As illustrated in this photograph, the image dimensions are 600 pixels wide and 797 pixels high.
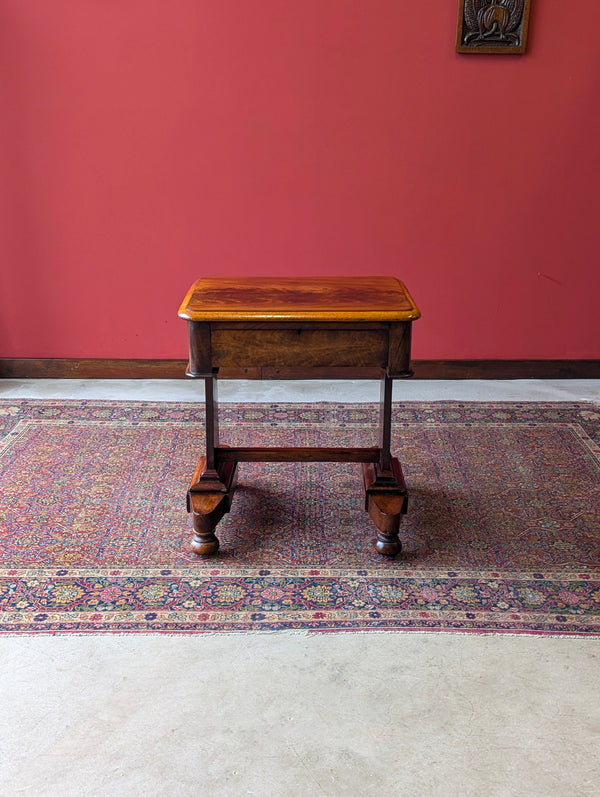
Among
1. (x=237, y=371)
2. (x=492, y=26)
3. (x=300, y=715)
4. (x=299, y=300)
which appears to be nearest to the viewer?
(x=300, y=715)

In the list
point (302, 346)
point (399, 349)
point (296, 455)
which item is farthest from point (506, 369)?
point (302, 346)

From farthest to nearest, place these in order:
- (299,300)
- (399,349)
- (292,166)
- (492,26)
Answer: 1. (292,166)
2. (492,26)
3. (299,300)
4. (399,349)

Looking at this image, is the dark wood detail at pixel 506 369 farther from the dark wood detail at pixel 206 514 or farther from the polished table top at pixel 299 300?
the dark wood detail at pixel 206 514

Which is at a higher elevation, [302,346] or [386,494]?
[302,346]

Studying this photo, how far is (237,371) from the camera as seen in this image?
4762 millimetres

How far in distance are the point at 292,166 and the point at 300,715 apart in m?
3.13

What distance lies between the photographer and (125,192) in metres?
4.53

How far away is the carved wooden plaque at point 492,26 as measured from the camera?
4223 millimetres

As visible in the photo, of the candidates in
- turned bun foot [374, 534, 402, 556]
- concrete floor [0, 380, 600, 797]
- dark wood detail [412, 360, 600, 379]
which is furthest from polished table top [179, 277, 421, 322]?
dark wood detail [412, 360, 600, 379]

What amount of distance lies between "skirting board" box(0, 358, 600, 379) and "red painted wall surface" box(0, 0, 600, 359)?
2.6 inches

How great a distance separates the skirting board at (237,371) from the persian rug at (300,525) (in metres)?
0.47

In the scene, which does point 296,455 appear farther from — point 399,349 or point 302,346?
point 399,349

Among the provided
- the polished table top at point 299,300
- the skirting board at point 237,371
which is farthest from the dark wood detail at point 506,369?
the polished table top at point 299,300

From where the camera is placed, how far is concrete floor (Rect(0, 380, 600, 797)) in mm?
1958
